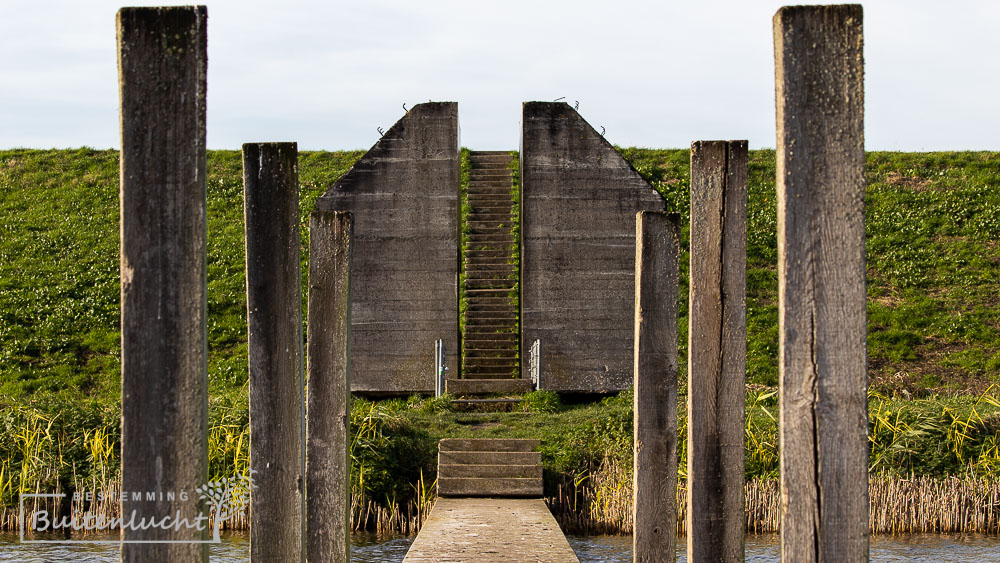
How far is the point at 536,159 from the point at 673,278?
12.9 m

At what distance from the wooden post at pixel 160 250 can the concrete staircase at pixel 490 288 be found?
1429cm

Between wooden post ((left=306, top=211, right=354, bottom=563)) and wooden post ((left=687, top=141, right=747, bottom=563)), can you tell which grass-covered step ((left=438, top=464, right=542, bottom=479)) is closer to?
wooden post ((left=306, top=211, right=354, bottom=563))

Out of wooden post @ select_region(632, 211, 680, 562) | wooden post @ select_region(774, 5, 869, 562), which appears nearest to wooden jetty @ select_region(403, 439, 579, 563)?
wooden post @ select_region(632, 211, 680, 562)

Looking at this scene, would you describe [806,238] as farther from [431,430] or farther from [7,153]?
[7,153]

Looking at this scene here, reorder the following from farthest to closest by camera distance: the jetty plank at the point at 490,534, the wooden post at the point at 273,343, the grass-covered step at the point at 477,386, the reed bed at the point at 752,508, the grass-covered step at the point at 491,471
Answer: the grass-covered step at the point at 477,386, the grass-covered step at the point at 491,471, the reed bed at the point at 752,508, the jetty plank at the point at 490,534, the wooden post at the point at 273,343

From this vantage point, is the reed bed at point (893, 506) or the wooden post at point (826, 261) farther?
the reed bed at point (893, 506)

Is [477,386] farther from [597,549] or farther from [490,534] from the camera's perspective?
[490,534]

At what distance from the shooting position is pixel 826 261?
388cm

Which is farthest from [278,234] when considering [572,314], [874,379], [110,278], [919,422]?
[110,278]

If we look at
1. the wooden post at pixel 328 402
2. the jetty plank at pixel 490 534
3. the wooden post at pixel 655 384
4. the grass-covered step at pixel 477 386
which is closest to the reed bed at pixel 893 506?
the jetty plank at pixel 490 534

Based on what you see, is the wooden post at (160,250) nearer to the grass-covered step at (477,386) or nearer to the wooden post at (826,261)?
the wooden post at (826,261)

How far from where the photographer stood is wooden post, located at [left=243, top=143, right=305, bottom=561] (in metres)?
6.39

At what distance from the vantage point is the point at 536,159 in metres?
20.0

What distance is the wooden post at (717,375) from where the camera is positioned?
6.57 meters
